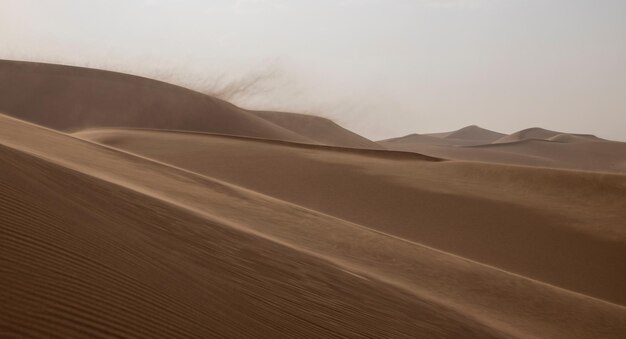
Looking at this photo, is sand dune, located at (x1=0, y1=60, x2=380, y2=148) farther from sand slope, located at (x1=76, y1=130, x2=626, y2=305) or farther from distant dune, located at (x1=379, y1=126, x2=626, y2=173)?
distant dune, located at (x1=379, y1=126, x2=626, y2=173)

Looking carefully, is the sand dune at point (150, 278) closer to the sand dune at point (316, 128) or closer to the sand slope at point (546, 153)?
the sand dune at point (316, 128)

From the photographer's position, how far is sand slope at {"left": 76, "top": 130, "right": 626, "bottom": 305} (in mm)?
9125

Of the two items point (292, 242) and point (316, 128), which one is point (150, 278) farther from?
point (316, 128)

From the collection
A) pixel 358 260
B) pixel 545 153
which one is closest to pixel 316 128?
pixel 545 153

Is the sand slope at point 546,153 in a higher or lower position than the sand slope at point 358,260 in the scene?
higher

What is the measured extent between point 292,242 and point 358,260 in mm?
816

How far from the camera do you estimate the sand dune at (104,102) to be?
24.5 metres

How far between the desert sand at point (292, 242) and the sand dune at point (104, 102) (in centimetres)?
731

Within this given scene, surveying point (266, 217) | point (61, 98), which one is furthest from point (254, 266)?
point (61, 98)

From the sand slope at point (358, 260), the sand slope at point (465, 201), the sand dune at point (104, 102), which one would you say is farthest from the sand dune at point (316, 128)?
the sand slope at point (358, 260)

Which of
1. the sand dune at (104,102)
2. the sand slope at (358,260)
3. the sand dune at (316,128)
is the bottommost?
the sand slope at (358,260)

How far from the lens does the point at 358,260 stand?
6.04 meters

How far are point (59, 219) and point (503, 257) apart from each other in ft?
25.7

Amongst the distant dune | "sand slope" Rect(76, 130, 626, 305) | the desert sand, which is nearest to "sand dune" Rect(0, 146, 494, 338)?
the desert sand
